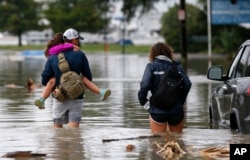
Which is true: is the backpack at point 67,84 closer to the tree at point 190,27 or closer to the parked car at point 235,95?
the parked car at point 235,95

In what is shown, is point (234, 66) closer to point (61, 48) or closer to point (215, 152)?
point (61, 48)

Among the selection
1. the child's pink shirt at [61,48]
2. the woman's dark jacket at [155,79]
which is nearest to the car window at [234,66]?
the woman's dark jacket at [155,79]

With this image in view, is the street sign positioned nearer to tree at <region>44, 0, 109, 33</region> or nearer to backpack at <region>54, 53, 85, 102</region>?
backpack at <region>54, 53, 85, 102</region>

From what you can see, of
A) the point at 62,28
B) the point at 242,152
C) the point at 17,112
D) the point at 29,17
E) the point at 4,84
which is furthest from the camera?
the point at 29,17

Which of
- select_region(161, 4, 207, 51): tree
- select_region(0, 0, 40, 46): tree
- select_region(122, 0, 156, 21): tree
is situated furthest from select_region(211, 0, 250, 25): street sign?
select_region(0, 0, 40, 46): tree

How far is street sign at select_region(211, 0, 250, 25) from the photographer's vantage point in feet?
147

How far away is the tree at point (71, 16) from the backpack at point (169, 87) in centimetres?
7923

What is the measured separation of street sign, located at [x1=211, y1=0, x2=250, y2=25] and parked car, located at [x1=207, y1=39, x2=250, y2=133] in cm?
3127

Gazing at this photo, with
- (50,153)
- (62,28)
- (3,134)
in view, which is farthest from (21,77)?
(62,28)

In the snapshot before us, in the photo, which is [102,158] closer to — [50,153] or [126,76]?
[50,153]

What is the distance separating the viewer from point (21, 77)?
31.6 m

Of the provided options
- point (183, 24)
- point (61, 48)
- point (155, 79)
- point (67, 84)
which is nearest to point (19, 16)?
point (183, 24)

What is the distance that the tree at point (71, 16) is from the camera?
93.2 meters

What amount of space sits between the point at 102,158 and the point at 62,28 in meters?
84.2
